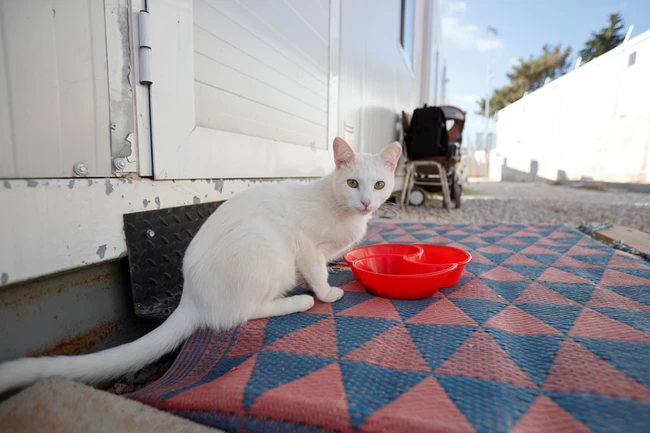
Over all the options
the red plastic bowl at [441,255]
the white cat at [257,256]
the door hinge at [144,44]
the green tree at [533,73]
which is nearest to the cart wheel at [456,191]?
the red plastic bowl at [441,255]

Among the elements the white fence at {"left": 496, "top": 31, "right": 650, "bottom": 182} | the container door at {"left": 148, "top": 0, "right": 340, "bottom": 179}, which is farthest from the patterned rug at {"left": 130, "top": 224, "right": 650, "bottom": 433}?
the white fence at {"left": 496, "top": 31, "right": 650, "bottom": 182}

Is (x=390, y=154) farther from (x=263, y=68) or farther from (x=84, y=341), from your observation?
(x=84, y=341)

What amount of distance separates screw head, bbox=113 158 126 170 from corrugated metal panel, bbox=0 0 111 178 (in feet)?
0.06

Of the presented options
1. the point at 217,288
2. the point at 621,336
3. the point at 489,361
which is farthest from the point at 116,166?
the point at 621,336

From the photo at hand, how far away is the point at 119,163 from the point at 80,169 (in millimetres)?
116

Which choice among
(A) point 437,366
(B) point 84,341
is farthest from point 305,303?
(B) point 84,341

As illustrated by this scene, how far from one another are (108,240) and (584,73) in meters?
9.14

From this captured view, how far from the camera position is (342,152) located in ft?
3.88

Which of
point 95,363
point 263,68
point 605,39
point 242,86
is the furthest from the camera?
point 605,39

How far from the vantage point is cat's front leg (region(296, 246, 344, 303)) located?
1070mm

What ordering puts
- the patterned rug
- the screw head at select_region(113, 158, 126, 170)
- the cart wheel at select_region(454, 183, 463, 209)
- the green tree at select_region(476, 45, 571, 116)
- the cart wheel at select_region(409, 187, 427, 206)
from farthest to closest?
1. the green tree at select_region(476, 45, 571, 116)
2. the cart wheel at select_region(409, 187, 427, 206)
3. the cart wheel at select_region(454, 183, 463, 209)
4. the screw head at select_region(113, 158, 126, 170)
5. the patterned rug

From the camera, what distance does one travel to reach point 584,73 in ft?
22.2

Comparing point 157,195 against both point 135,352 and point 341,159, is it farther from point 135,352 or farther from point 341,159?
point 341,159

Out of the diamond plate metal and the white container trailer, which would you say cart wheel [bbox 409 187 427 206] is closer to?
the white container trailer
